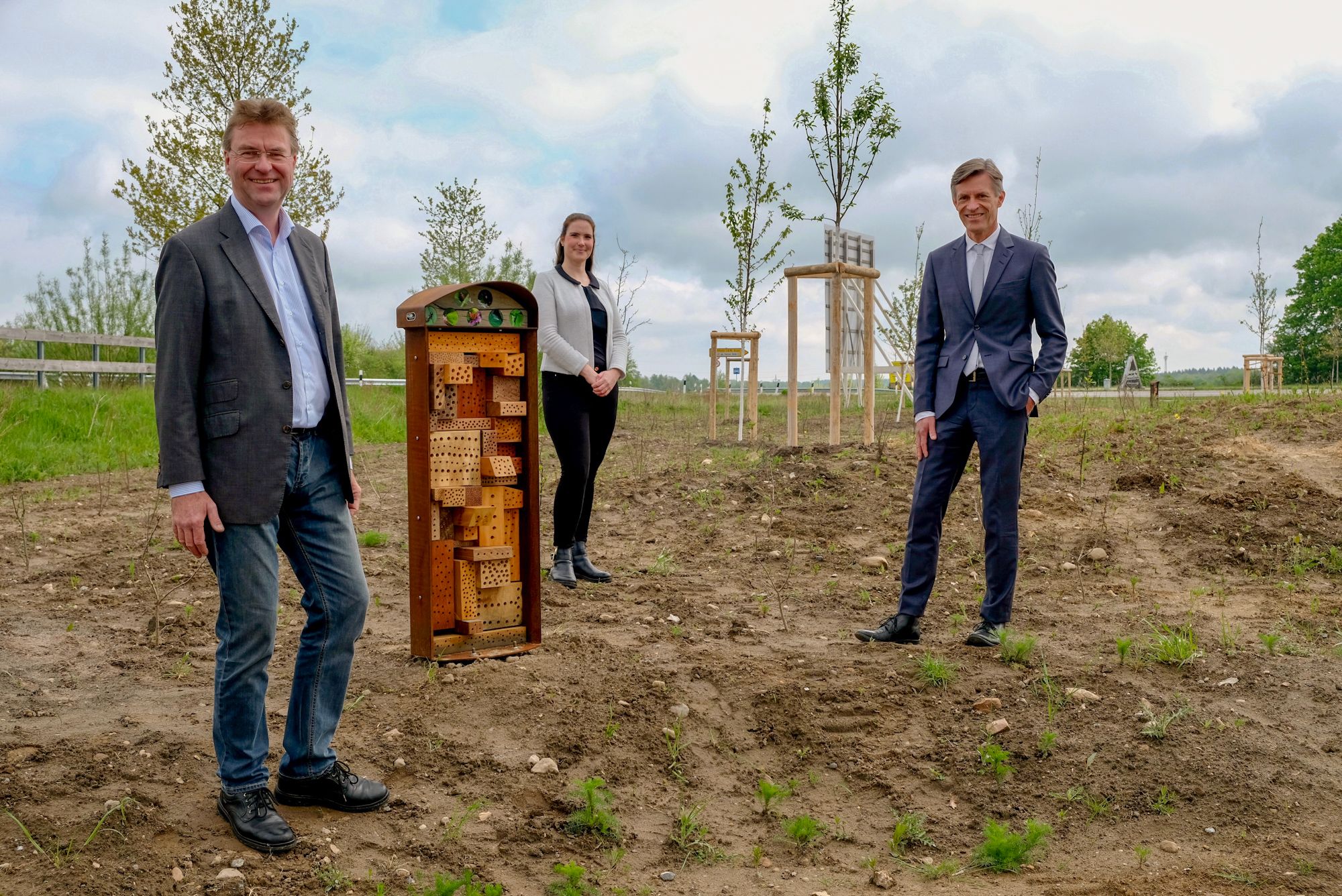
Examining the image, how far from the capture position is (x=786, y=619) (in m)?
6.47

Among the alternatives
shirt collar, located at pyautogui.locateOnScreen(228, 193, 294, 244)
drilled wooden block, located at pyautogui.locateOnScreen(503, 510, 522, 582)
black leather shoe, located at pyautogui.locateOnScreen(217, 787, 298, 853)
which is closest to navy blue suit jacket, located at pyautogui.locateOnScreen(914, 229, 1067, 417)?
drilled wooden block, located at pyautogui.locateOnScreen(503, 510, 522, 582)

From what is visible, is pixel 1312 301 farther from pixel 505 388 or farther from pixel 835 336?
pixel 505 388

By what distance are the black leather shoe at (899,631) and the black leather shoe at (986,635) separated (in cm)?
28

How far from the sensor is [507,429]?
5.30 m

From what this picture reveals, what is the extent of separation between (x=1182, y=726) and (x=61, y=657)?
542 cm

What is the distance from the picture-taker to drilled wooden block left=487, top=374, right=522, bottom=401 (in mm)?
5180

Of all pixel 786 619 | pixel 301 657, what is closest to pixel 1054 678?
pixel 786 619

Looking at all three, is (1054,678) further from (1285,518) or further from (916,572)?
(1285,518)

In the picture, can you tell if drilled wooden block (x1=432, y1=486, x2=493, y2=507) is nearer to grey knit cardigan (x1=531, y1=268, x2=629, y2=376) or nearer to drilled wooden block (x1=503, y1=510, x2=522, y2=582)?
drilled wooden block (x1=503, y1=510, x2=522, y2=582)

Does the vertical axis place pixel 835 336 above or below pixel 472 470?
above

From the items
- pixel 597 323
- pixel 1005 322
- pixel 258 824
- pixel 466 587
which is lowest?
pixel 258 824

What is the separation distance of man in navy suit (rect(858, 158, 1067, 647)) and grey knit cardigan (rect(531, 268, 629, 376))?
6.46 ft

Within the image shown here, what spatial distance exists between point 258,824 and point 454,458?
Result: 2064mm

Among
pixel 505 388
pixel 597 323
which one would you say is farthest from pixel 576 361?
pixel 505 388
